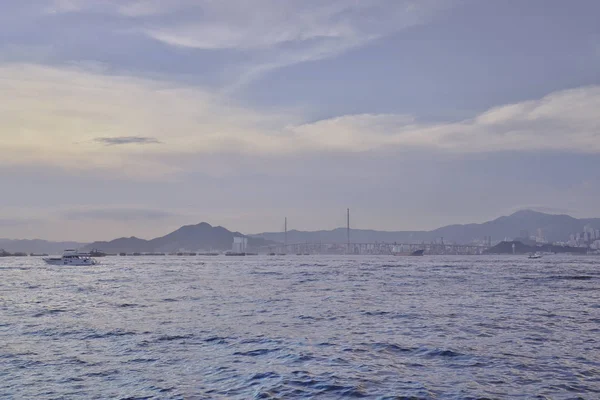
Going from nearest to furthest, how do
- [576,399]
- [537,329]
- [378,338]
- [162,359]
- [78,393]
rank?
[576,399] < [78,393] < [162,359] < [378,338] < [537,329]

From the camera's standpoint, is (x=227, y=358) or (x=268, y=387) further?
(x=227, y=358)

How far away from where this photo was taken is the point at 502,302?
4209cm

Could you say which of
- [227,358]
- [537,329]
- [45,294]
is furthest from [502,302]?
[45,294]

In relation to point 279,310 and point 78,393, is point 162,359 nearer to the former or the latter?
point 78,393

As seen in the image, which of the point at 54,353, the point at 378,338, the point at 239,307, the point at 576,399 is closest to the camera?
the point at 576,399

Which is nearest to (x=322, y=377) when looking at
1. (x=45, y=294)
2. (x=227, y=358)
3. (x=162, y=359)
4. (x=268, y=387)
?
(x=268, y=387)

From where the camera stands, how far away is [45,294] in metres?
51.6

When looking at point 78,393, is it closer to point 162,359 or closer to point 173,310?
point 162,359

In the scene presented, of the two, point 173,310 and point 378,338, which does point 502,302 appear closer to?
point 378,338

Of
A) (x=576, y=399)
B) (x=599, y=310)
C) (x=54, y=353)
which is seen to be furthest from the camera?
(x=599, y=310)

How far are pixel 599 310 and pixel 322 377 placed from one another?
26.8 metres

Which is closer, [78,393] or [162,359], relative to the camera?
[78,393]

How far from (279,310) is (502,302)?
56.1 ft

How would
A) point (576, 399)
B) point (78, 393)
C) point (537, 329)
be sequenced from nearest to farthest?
point (576, 399)
point (78, 393)
point (537, 329)
